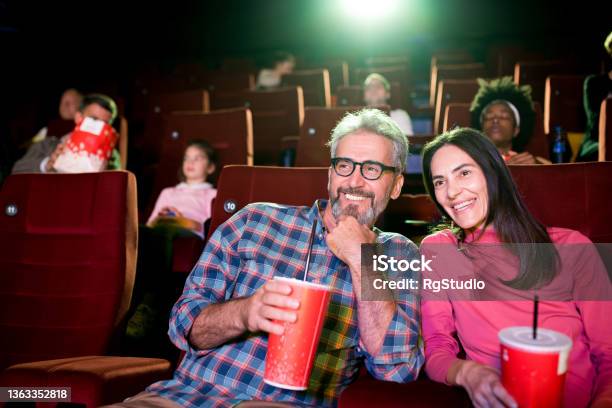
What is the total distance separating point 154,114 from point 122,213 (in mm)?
2569

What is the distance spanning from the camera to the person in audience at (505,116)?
2.33 metres

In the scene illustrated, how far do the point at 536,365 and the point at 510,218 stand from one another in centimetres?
48

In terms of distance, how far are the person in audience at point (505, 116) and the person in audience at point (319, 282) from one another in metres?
1.13

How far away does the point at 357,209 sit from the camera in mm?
1206

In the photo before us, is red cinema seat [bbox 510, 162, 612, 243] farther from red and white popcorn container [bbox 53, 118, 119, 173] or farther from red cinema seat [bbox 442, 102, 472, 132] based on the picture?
red and white popcorn container [bbox 53, 118, 119, 173]

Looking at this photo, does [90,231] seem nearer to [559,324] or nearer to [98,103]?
[559,324]

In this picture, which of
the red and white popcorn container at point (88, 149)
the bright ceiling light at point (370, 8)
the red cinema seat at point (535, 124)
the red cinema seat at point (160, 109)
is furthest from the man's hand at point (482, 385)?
the bright ceiling light at point (370, 8)

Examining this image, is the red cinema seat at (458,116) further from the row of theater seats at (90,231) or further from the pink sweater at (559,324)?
the pink sweater at (559,324)

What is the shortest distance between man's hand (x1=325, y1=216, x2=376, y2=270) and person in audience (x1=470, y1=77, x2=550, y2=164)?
4.44ft

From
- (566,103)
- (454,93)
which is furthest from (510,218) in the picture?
(454,93)

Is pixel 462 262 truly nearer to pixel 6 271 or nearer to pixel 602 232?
pixel 602 232

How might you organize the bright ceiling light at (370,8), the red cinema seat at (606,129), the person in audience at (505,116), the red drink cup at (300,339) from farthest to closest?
the bright ceiling light at (370,8) < the person in audience at (505,116) < the red cinema seat at (606,129) < the red drink cup at (300,339)

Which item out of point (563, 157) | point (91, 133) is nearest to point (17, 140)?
point (91, 133)

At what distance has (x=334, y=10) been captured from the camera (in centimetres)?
682
